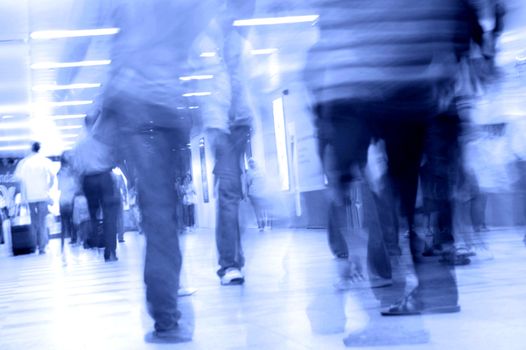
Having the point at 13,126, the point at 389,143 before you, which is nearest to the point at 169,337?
the point at 389,143

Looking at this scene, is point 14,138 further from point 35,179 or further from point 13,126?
point 35,179

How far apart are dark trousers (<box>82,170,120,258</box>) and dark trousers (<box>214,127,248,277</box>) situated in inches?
168

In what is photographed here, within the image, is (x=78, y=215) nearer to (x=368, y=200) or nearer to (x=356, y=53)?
(x=368, y=200)

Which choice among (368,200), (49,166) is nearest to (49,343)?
(368,200)

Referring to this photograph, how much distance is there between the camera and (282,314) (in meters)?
3.50

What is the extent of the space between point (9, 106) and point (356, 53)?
24533 millimetres

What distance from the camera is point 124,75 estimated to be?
3.14 meters

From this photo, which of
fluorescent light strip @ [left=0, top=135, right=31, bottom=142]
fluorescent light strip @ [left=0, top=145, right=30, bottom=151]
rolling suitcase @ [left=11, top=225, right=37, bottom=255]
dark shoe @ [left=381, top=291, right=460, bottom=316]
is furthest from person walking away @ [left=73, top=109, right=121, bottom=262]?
fluorescent light strip @ [left=0, top=145, right=30, bottom=151]

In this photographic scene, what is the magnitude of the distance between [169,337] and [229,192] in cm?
200

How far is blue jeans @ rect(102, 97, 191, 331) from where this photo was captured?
311 centimetres

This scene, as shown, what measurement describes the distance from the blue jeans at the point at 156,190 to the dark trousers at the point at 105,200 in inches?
232

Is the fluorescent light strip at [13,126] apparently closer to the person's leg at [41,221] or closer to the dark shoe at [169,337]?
the person's leg at [41,221]

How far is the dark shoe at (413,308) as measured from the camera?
115 inches

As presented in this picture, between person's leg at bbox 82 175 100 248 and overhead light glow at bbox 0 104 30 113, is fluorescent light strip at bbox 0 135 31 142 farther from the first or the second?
person's leg at bbox 82 175 100 248
